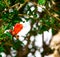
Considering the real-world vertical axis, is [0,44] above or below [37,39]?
below

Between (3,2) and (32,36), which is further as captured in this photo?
(32,36)

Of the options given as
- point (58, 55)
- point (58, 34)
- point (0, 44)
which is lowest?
point (0, 44)

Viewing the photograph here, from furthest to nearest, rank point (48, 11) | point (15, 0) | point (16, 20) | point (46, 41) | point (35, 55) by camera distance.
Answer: point (46, 41) < point (35, 55) < point (48, 11) < point (15, 0) < point (16, 20)

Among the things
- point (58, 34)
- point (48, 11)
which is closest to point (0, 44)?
point (48, 11)

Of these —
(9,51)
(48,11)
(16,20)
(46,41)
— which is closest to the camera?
(16,20)

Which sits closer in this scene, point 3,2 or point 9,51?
point 3,2

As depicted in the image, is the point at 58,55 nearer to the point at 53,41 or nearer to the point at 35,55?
the point at 53,41

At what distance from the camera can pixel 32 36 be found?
77.3 inches

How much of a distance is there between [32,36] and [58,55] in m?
0.39

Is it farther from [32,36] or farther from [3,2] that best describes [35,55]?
[3,2]

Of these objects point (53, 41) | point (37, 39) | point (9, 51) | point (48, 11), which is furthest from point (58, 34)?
point (48, 11)

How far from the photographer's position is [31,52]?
1.95 meters

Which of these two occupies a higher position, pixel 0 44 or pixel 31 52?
pixel 31 52

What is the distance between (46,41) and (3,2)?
0.99 m
